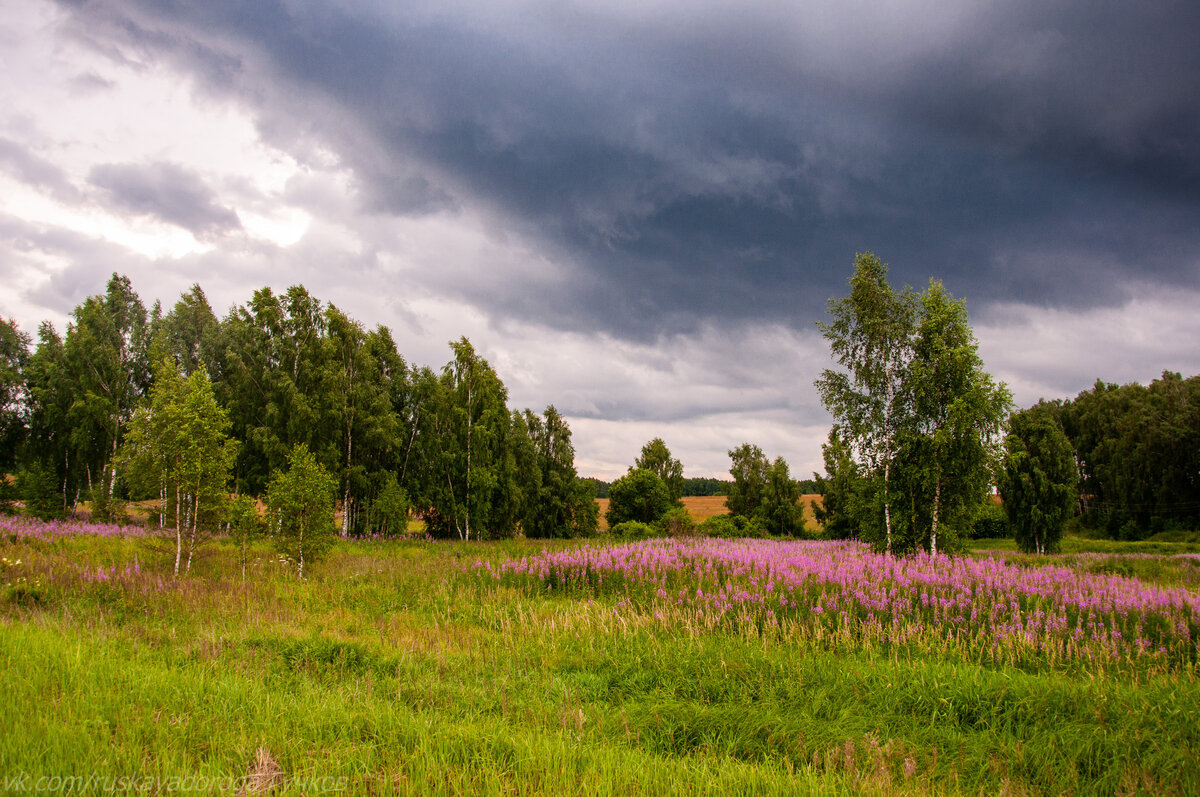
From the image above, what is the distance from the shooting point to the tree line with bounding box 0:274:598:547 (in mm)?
26797

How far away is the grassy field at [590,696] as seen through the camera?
11.6 ft

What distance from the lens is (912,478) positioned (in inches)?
707

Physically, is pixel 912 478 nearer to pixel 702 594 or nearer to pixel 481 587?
pixel 702 594

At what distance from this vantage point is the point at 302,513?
13.2 m

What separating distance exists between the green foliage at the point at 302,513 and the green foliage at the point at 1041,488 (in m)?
35.9

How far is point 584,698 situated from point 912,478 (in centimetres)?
1678

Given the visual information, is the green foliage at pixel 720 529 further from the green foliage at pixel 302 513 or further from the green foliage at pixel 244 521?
the green foliage at pixel 244 521

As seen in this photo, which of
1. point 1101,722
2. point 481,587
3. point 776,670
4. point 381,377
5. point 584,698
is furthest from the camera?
point 381,377

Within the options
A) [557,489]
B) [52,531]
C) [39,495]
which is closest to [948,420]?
[557,489]

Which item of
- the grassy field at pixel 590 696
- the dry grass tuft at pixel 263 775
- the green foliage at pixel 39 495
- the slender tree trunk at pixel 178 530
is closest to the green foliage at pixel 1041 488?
the grassy field at pixel 590 696

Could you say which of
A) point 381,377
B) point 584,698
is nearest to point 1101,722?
point 584,698

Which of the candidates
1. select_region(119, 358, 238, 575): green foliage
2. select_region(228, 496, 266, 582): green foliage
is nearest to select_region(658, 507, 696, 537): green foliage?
select_region(228, 496, 266, 582): green foliage

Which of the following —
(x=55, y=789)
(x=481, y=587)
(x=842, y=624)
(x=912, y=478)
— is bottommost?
(x=481, y=587)

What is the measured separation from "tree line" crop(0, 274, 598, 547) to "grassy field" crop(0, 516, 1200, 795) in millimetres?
16159
